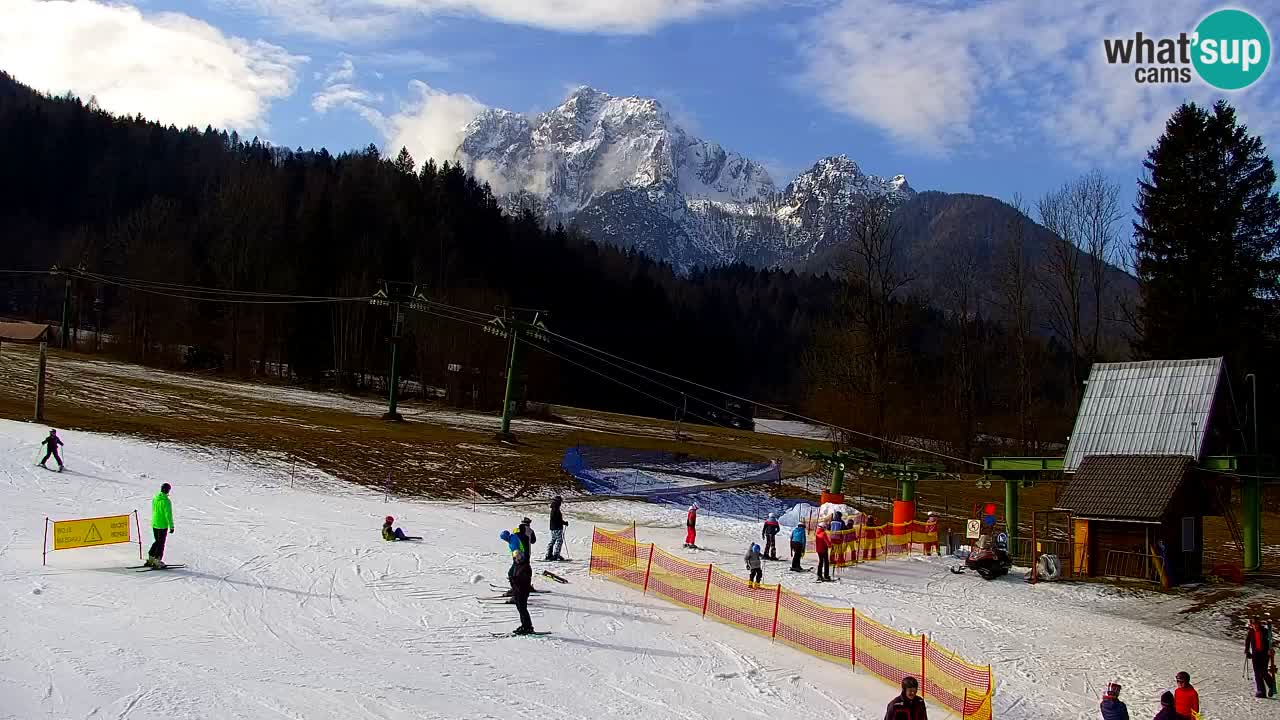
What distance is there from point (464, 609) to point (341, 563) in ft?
16.8

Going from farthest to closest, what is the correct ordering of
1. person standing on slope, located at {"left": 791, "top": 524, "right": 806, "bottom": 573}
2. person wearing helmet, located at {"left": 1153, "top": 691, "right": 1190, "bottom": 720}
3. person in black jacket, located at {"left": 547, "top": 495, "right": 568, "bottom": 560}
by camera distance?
person standing on slope, located at {"left": 791, "top": 524, "right": 806, "bottom": 573} → person in black jacket, located at {"left": 547, "top": 495, "right": 568, "bottom": 560} → person wearing helmet, located at {"left": 1153, "top": 691, "right": 1190, "bottom": 720}

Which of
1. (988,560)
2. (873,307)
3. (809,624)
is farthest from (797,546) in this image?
(873,307)

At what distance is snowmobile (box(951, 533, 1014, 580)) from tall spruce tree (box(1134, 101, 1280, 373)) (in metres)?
32.2

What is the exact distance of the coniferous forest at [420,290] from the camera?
219 ft

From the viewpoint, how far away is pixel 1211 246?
183ft

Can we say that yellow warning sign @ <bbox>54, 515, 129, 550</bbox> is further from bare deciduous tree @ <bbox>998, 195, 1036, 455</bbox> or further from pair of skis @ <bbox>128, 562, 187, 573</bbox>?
bare deciduous tree @ <bbox>998, 195, 1036, 455</bbox>

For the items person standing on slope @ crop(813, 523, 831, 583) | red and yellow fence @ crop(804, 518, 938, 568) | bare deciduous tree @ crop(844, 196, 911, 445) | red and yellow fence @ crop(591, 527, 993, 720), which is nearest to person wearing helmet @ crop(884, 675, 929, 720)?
red and yellow fence @ crop(591, 527, 993, 720)

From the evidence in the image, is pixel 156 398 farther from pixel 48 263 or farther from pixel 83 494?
pixel 48 263

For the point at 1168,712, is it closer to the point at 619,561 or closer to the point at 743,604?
the point at 743,604

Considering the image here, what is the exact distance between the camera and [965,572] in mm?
30359

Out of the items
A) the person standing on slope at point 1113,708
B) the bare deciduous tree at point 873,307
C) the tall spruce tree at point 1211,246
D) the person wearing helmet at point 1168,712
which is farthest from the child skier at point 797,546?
the tall spruce tree at point 1211,246

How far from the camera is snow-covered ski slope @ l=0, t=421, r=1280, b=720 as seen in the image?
13.8 metres

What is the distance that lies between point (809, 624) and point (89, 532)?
16.6 m

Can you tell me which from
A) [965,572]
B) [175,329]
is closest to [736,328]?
[175,329]
